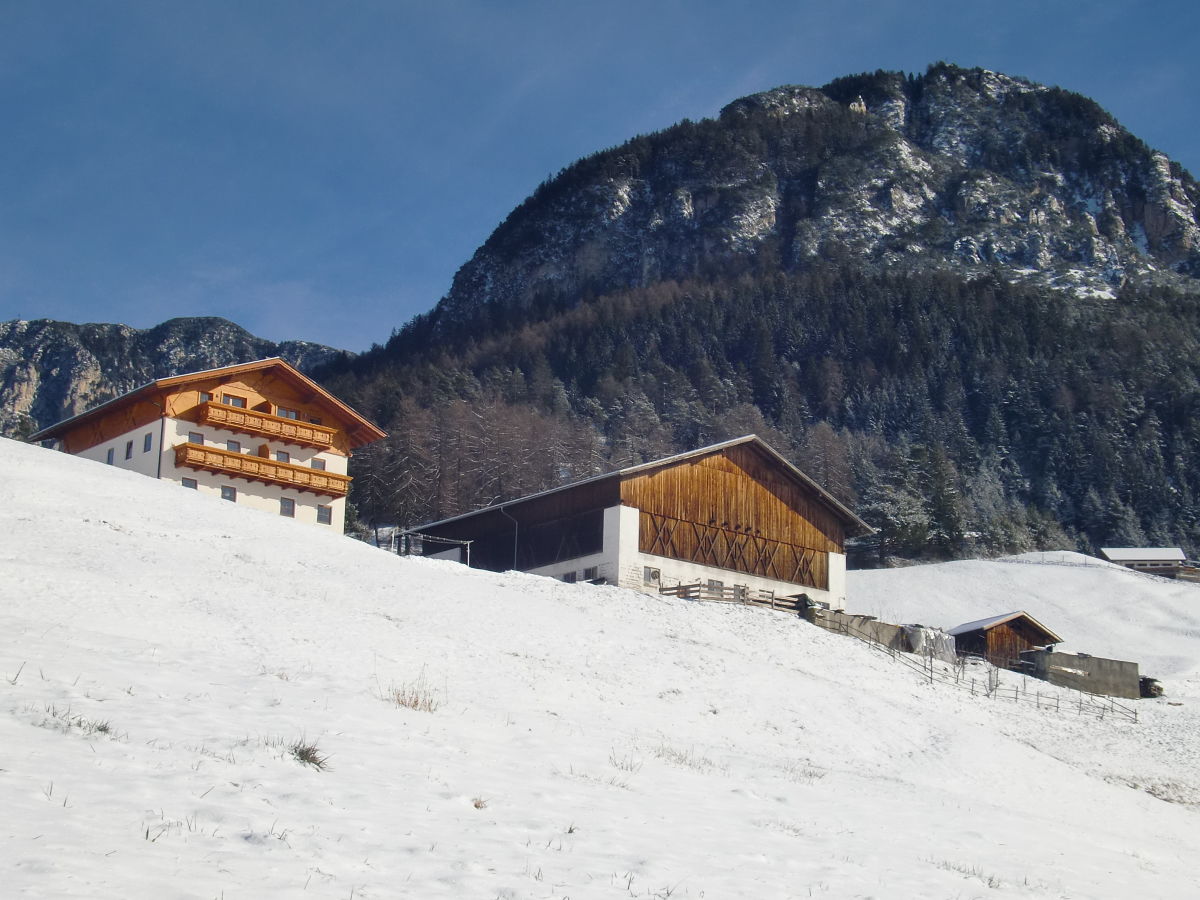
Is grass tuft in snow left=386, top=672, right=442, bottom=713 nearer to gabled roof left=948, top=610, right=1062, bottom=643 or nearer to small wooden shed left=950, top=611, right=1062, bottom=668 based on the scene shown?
small wooden shed left=950, top=611, right=1062, bottom=668

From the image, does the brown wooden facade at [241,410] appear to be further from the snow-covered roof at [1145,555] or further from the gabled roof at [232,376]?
the snow-covered roof at [1145,555]

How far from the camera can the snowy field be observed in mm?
11000

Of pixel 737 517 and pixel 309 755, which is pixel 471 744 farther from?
pixel 737 517

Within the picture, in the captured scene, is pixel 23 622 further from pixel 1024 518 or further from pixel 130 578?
pixel 1024 518

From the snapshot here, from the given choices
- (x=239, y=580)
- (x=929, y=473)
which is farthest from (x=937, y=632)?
(x=929, y=473)

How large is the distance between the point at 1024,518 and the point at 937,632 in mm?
75450

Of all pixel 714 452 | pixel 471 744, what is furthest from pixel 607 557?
pixel 471 744

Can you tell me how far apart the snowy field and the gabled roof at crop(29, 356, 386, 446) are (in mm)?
11370

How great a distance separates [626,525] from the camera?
50.8m

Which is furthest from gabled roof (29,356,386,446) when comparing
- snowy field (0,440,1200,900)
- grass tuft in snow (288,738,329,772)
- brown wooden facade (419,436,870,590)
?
grass tuft in snow (288,738,329,772)

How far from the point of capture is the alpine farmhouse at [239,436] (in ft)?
169

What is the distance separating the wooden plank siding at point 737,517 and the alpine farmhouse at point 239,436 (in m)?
14.8

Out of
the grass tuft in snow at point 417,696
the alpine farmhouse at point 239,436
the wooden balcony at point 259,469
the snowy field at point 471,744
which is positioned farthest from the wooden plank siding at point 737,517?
the grass tuft in snow at point 417,696

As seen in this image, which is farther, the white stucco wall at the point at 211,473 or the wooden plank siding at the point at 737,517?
the wooden plank siding at the point at 737,517
